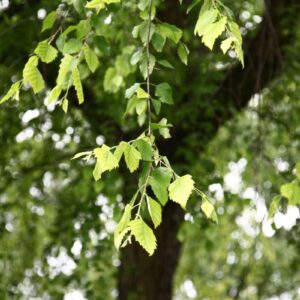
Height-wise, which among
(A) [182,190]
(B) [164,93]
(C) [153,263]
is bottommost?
(C) [153,263]

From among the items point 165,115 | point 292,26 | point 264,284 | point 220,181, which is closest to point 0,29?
point 165,115

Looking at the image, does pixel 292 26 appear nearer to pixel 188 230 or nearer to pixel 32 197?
pixel 188 230

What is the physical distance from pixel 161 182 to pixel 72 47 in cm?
54

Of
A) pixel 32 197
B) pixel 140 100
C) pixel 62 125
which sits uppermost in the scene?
pixel 140 100

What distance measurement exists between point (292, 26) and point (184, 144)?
1.07 m

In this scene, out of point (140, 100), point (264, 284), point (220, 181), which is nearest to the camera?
point (140, 100)

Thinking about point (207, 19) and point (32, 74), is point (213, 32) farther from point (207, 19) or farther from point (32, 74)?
point (32, 74)

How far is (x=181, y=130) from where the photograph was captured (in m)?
3.91

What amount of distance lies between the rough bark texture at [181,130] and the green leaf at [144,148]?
2356 mm

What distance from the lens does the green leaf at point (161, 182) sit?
145 cm

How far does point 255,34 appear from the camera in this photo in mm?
4098

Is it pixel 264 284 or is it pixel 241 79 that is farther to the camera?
pixel 264 284

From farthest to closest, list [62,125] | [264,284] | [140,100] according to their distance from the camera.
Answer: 1. [264,284]
2. [62,125]
3. [140,100]

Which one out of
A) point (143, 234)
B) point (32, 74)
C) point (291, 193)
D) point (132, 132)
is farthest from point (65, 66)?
point (132, 132)
